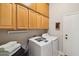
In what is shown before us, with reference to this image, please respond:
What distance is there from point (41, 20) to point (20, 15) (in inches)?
21.1

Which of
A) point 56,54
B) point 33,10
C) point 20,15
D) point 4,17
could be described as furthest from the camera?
point 33,10

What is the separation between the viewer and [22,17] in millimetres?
1264

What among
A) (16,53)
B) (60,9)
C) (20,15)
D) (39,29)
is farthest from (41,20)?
(16,53)

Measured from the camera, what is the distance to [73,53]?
1.40m

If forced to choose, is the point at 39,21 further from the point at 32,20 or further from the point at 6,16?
the point at 6,16

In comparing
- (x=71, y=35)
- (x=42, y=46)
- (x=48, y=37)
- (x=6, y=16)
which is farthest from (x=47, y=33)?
(x=6, y=16)

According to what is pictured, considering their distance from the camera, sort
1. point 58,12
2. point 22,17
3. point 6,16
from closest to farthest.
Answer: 1. point 6,16
2. point 22,17
3. point 58,12

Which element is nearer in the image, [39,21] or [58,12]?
[58,12]

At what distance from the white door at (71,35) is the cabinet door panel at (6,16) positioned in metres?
0.65

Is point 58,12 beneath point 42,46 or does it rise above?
above

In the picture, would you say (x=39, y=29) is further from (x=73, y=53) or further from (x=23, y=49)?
(x=73, y=53)

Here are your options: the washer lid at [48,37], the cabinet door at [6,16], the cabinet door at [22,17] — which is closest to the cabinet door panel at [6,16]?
the cabinet door at [6,16]

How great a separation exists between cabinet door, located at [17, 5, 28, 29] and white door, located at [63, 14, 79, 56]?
17.7 inches

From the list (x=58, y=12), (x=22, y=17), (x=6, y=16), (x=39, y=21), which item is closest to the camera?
A: (x=6, y=16)
